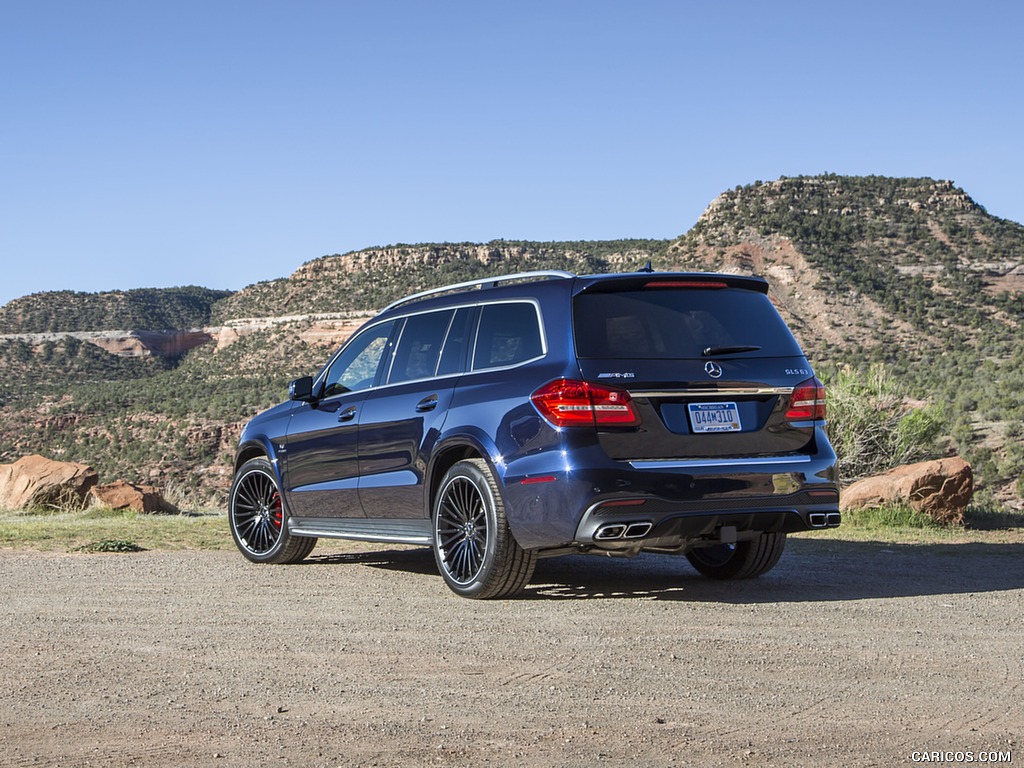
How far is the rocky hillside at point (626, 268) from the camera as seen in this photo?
41250 millimetres

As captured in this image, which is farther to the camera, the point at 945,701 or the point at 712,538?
the point at 712,538

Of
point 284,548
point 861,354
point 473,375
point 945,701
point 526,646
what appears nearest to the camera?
point 945,701

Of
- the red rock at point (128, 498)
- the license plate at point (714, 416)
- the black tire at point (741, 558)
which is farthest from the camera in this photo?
the red rock at point (128, 498)

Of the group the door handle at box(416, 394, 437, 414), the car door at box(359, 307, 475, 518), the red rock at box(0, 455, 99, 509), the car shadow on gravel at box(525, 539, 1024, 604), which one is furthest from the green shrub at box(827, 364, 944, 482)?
the door handle at box(416, 394, 437, 414)

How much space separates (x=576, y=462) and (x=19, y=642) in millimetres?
3138

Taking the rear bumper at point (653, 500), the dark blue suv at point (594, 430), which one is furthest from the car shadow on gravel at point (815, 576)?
the rear bumper at point (653, 500)

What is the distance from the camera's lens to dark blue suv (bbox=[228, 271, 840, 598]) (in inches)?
280

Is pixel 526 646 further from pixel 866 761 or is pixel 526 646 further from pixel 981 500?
pixel 981 500

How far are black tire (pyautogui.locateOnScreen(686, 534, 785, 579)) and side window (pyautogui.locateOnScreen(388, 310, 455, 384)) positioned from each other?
2451mm

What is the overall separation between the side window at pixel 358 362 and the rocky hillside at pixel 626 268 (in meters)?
17.7

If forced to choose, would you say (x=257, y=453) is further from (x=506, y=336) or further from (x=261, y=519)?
(x=506, y=336)

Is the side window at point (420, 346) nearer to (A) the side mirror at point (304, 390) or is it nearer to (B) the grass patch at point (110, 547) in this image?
(A) the side mirror at point (304, 390)

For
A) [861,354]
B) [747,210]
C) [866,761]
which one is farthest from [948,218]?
[866,761]

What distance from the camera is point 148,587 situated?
851cm
